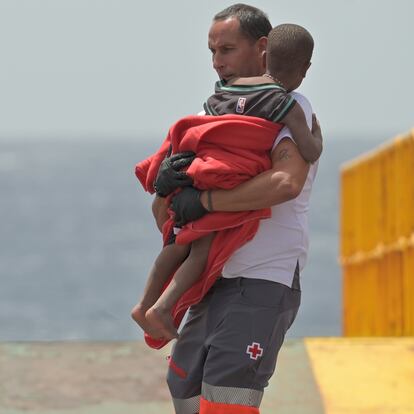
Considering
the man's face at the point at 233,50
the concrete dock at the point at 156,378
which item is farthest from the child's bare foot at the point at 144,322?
the concrete dock at the point at 156,378

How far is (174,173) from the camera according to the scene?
5176 mm

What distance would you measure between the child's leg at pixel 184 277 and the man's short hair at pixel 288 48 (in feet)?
2.05

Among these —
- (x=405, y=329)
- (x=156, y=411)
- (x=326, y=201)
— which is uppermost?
(x=156, y=411)

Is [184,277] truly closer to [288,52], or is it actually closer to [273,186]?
[273,186]

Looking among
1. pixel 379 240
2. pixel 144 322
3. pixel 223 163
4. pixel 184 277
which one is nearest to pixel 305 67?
pixel 223 163

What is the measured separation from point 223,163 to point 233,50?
435mm

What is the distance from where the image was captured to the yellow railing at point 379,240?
9102 millimetres

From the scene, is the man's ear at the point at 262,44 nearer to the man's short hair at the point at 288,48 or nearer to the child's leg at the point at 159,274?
the man's short hair at the point at 288,48

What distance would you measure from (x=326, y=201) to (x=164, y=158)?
2951 inches

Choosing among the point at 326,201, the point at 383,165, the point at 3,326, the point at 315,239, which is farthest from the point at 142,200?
the point at 383,165

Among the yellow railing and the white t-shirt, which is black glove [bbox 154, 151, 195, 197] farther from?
the yellow railing

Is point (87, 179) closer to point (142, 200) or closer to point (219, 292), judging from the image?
point (142, 200)

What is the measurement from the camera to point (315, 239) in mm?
59375

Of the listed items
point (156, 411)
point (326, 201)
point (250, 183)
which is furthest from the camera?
point (326, 201)
